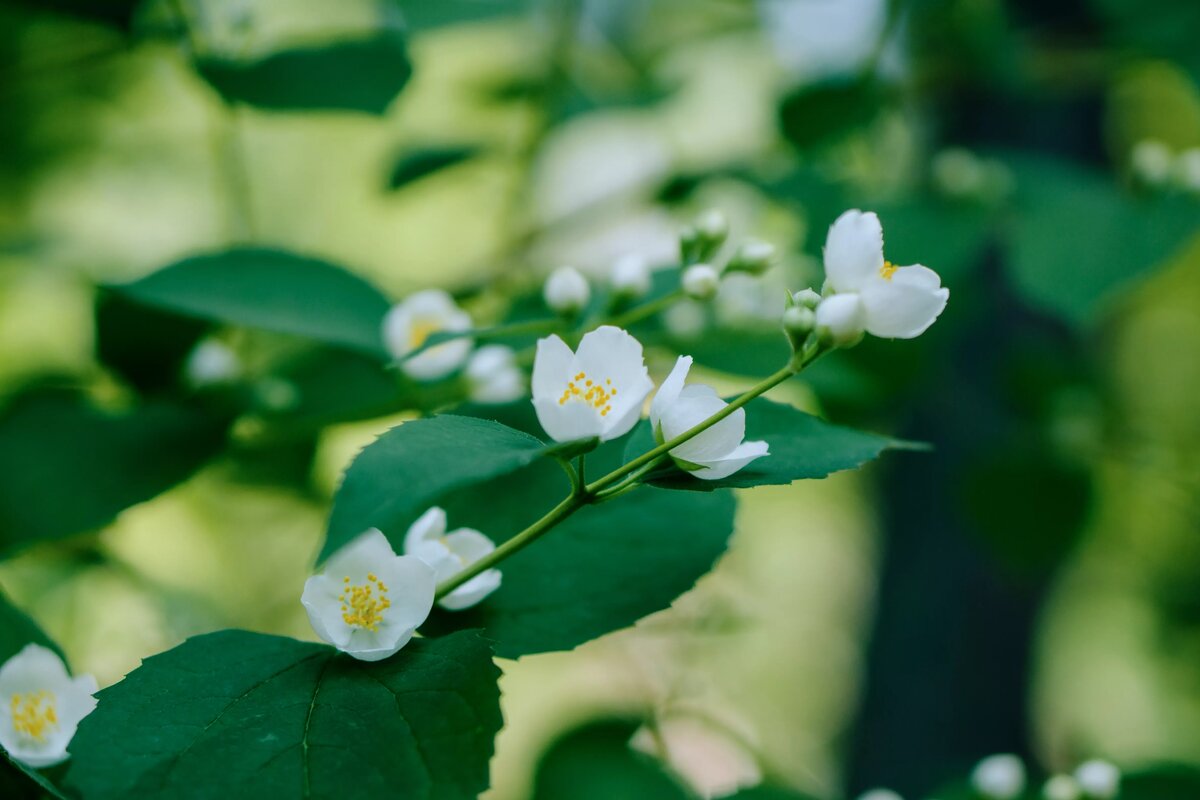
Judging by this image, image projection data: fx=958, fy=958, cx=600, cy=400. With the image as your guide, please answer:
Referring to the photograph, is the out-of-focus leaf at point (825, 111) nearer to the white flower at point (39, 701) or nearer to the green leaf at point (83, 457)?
the green leaf at point (83, 457)

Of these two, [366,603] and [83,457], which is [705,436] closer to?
[366,603]

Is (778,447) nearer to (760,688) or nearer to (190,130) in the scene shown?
(190,130)

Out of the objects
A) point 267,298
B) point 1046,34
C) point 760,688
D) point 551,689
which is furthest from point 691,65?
point 760,688

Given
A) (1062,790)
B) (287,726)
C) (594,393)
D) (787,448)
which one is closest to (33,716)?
(287,726)

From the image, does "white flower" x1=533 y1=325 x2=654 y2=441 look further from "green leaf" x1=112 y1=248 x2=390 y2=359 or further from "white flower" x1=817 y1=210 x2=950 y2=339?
"green leaf" x1=112 y1=248 x2=390 y2=359

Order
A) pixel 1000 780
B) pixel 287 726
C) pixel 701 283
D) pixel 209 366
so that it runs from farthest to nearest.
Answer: pixel 209 366
pixel 1000 780
pixel 701 283
pixel 287 726

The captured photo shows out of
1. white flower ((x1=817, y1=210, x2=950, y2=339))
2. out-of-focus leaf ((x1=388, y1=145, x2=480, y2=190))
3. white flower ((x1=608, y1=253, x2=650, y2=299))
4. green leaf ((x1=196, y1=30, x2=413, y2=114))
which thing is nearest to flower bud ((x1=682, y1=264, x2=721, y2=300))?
white flower ((x1=608, y1=253, x2=650, y2=299))

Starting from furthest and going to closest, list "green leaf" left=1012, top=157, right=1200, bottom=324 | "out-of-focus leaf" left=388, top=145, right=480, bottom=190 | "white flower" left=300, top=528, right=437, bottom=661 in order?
"out-of-focus leaf" left=388, top=145, right=480, bottom=190
"green leaf" left=1012, top=157, right=1200, bottom=324
"white flower" left=300, top=528, right=437, bottom=661
